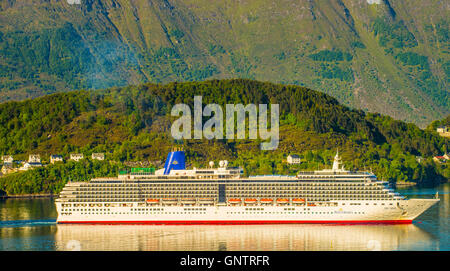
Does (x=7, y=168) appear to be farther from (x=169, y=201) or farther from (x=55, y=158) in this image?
(x=169, y=201)

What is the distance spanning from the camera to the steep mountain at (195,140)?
120125 mm

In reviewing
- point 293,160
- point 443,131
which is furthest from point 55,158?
point 443,131

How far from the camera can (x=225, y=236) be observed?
67312 millimetres

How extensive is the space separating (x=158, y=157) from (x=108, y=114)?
2211 centimetres

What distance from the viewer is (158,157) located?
122 m

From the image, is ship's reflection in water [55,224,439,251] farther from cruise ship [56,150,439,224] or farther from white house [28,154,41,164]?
white house [28,154,41,164]

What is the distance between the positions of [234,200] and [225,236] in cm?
825

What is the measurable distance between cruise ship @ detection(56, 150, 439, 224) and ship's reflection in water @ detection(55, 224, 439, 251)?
1368 mm

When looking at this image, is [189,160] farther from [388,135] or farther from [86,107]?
[388,135]

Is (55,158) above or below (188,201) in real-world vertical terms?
above

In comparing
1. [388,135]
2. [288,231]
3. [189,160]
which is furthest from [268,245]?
[388,135]

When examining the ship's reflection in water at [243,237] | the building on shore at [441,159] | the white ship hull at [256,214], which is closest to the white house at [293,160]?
the building on shore at [441,159]

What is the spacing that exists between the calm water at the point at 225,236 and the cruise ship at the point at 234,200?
1365 millimetres

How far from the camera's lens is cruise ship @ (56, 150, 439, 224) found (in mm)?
73625
